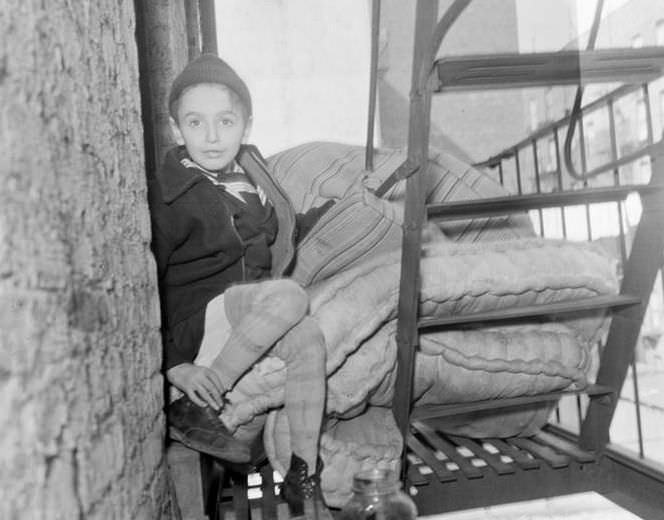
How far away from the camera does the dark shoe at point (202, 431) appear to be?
136cm

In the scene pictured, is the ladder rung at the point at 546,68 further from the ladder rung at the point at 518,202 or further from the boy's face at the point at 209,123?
the boy's face at the point at 209,123

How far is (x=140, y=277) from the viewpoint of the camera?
120cm

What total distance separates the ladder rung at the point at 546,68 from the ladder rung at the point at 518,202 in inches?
7.7

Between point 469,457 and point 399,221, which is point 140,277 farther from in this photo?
point 469,457

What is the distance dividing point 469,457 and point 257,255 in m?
0.77

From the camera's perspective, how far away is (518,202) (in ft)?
4.28

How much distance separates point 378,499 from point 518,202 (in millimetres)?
567

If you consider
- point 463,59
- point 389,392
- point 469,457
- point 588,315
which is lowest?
point 469,457

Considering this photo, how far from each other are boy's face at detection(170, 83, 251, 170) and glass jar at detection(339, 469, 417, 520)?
75 centimetres

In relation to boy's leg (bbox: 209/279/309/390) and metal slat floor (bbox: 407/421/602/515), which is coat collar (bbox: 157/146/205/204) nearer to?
boy's leg (bbox: 209/279/309/390)

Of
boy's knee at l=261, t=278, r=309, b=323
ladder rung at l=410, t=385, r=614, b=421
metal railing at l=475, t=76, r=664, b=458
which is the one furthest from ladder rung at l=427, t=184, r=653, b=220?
ladder rung at l=410, t=385, r=614, b=421

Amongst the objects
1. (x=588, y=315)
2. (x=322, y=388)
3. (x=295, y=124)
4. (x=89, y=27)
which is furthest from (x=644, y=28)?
(x=89, y=27)

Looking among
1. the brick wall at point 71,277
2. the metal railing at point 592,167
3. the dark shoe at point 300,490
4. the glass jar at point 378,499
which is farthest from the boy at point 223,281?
the metal railing at point 592,167

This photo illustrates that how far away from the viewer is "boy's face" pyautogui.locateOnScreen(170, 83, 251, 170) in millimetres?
1589
